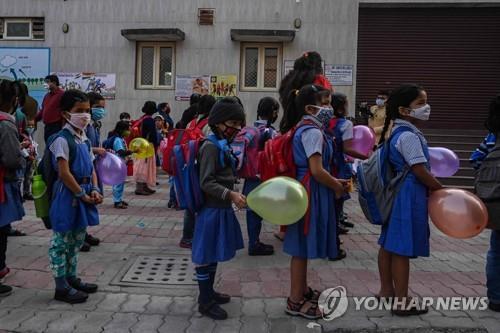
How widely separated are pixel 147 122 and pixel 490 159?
6477 mm

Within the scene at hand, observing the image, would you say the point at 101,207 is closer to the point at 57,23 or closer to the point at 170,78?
the point at 170,78

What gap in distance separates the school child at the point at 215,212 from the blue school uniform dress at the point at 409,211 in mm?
1217

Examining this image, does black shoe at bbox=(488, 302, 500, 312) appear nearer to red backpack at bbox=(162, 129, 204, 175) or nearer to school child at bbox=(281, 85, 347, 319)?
school child at bbox=(281, 85, 347, 319)

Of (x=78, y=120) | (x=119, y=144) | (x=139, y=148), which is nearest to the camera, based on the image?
(x=78, y=120)

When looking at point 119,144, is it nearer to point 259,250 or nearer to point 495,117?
point 259,250

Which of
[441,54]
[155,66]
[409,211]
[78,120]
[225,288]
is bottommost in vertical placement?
[225,288]

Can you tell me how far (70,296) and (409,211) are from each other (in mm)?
2841

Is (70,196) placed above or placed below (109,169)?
below

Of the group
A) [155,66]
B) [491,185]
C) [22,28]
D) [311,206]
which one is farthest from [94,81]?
[491,185]

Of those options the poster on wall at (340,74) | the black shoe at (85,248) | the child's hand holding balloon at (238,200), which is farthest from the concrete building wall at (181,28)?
the child's hand holding balloon at (238,200)

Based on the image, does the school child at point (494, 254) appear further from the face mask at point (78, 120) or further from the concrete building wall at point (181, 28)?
the concrete building wall at point (181, 28)

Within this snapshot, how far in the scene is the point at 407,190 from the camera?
359 centimetres

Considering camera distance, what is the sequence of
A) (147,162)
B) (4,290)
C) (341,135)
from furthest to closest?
(147,162), (341,135), (4,290)

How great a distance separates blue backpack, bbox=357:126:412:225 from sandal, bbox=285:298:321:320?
85cm
